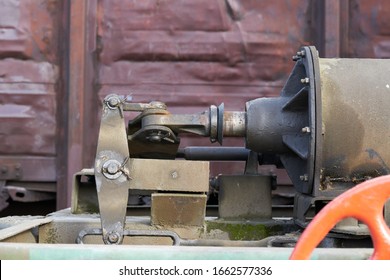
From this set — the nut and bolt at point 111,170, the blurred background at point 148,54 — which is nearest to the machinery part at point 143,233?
the nut and bolt at point 111,170

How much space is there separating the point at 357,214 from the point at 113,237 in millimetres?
848

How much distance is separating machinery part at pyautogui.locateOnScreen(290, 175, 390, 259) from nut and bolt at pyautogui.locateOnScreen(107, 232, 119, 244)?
2.58ft

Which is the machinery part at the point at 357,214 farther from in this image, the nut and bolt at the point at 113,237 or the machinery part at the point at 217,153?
the machinery part at the point at 217,153

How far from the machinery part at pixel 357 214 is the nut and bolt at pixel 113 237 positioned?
31.0 inches

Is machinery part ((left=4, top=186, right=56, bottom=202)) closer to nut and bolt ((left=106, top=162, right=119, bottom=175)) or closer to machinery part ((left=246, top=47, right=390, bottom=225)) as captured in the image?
nut and bolt ((left=106, top=162, right=119, bottom=175))

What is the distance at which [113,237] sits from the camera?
1693 mm

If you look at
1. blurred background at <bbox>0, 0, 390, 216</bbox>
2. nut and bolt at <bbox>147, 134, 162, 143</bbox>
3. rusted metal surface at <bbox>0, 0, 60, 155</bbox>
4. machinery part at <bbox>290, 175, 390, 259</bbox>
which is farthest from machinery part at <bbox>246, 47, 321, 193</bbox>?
rusted metal surface at <bbox>0, 0, 60, 155</bbox>

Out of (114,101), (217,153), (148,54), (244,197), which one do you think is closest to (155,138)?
(114,101)

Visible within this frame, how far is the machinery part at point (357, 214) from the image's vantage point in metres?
0.99

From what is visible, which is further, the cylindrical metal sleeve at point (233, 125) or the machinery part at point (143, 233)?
the cylindrical metal sleeve at point (233, 125)

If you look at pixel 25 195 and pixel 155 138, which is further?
pixel 25 195

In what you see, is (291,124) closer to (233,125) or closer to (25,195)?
(233,125)

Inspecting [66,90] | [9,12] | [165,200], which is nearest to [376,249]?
[165,200]

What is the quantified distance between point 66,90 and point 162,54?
53cm
